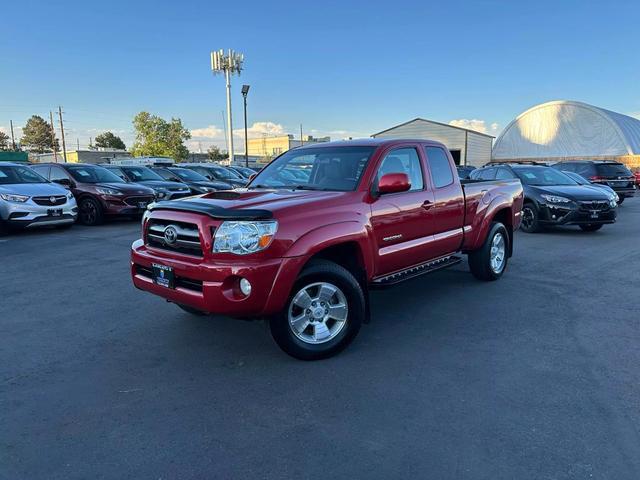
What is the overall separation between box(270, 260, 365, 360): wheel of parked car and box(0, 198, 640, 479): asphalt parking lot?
6.5 inches

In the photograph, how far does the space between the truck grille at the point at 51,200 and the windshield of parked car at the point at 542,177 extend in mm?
11105

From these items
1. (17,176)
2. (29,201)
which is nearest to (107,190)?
(17,176)

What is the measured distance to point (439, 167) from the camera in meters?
5.52

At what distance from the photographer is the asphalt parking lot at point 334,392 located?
2613mm

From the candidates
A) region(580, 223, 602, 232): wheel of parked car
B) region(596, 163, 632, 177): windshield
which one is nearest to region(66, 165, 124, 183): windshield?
region(580, 223, 602, 232): wheel of parked car

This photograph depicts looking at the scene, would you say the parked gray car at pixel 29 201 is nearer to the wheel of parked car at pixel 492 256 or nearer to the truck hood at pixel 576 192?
the wheel of parked car at pixel 492 256

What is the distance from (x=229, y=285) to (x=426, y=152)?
3.01 m

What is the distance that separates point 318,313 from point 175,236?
1365 millimetres

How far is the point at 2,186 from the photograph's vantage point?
10.4 metres

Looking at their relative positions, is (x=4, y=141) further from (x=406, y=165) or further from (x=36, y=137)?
(x=406, y=165)

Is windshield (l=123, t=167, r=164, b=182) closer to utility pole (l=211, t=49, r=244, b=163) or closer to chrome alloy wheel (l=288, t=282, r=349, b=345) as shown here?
chrome alloy wheel (l=288, t=282, r=349, b=345)

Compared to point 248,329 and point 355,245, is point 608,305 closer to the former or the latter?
point 355,245

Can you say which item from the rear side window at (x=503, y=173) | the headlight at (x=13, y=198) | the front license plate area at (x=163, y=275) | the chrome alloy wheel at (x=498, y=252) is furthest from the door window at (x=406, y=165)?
the headlight at (x=13, y=198)

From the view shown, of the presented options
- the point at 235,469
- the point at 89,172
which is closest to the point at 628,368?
the point at 235,469
